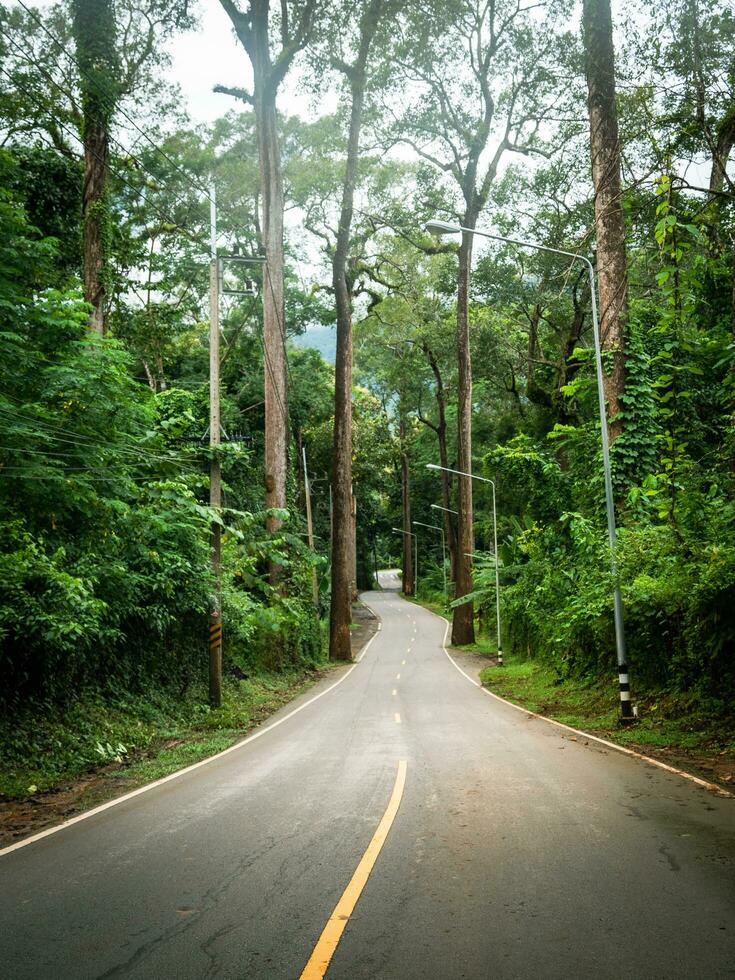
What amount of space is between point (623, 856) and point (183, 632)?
13440 mm

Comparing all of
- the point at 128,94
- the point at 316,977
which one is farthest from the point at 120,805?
the point at 128,94

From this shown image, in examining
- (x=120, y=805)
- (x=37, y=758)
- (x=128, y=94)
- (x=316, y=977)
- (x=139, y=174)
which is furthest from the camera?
(x=139, y=174)

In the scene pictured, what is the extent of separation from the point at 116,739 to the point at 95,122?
13183 millimetres

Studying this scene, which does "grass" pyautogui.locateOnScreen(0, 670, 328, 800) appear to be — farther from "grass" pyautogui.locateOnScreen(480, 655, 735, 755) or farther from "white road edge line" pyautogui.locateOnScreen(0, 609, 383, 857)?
"grass" pyautogui.locateOnScreen(480, 655, 735, 755)

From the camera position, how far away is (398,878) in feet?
16.0

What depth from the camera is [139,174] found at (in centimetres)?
2597

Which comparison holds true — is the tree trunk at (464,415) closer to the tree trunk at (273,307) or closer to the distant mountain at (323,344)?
the distant mountain at (323,344)

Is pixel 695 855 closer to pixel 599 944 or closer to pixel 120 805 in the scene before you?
pixel 599 944

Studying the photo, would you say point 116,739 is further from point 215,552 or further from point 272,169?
point 272,169

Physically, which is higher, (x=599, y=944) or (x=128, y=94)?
(x=128, y=94)

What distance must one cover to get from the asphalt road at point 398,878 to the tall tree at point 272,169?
52.4ft

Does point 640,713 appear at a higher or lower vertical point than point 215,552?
lower

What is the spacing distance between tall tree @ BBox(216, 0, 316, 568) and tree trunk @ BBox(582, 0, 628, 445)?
33.8ft

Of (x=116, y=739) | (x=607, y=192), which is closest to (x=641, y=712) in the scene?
(x=116, y=739)
